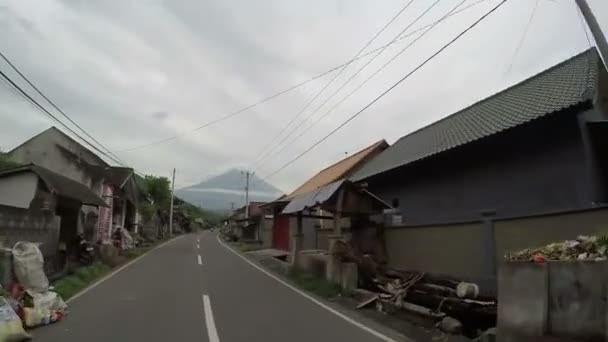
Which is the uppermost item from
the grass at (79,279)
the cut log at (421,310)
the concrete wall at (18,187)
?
the concrete wall at (18,187)

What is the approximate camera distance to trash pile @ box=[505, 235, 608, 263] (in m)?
6.30

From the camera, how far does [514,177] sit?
1270 centimetres

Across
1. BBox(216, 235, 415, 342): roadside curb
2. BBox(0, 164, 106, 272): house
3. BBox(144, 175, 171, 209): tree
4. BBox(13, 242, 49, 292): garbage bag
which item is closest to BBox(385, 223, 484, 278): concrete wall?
BBox(216, 235, 415, 342): roadside curb

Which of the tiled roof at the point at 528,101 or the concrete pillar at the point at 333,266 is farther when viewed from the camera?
the concrete pillar at the point at 333,266

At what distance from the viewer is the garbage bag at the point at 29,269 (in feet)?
32.3

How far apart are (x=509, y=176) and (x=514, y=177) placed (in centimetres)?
16

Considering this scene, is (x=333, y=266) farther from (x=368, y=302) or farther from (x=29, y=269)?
(x=29, y=269)

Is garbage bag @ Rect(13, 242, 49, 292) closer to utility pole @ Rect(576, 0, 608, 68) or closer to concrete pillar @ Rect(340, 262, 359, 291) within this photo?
concrete pillar @ Rect(340, 262, 359, 291)

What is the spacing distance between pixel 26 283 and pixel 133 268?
38.5ft

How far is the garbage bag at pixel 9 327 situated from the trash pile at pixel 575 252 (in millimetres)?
7577

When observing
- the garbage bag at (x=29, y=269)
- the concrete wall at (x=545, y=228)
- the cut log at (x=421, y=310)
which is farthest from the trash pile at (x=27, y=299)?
the concrete wall at (x=545, y=228)

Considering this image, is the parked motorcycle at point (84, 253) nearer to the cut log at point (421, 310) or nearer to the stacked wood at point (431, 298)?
the stacked wood at point (431, 298)

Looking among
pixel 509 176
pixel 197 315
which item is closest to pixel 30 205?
pixel 197 315

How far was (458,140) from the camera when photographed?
49.2 feet
